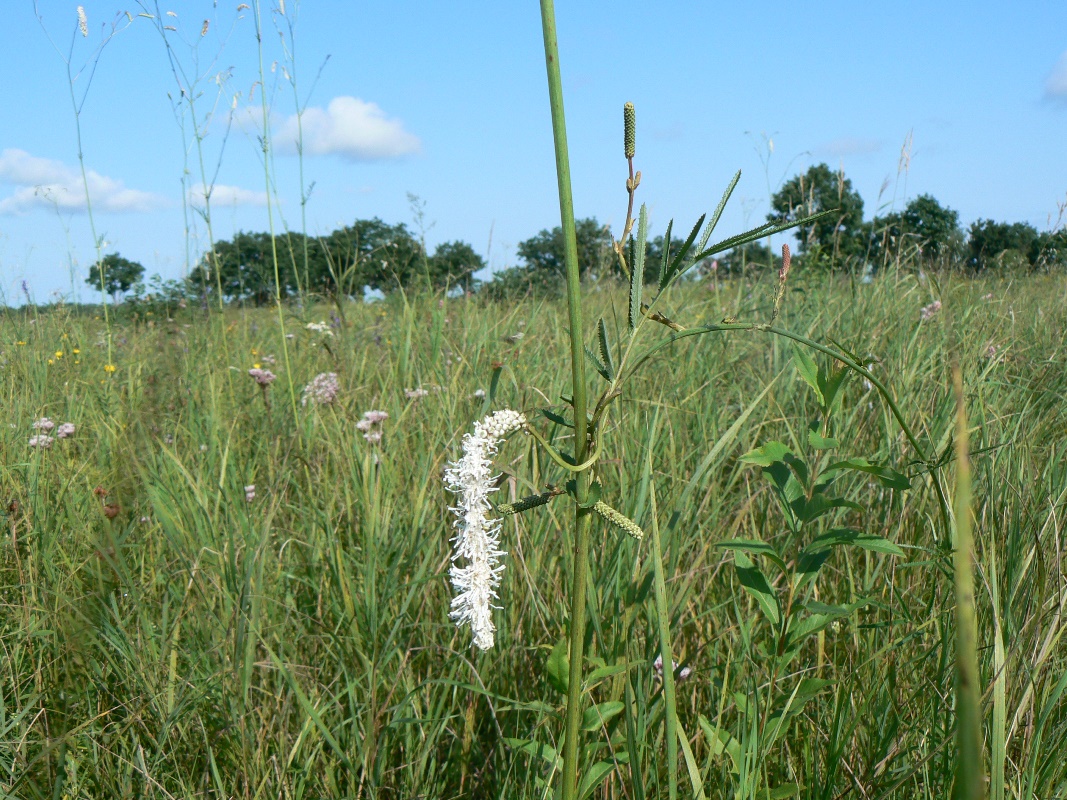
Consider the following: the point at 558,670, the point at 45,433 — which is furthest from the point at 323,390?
the point at 558,670

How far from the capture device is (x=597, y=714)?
986 millimetres

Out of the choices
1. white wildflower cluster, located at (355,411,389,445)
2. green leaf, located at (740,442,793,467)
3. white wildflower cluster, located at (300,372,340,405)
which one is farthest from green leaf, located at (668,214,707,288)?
white wildflower cluster, located at (300,372,340,405)

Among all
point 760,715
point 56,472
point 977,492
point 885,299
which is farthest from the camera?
point 885,299

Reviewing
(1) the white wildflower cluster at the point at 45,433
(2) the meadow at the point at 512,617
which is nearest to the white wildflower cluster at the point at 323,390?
(2) the meadow at the point at 512,617

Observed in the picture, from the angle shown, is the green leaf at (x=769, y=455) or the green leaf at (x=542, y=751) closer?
the green leaf at (x=542, y=751)

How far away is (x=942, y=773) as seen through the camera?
3.35 ft

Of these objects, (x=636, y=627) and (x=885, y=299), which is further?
(x=885, y=299)

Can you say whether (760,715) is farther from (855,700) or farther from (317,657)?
(317,657)

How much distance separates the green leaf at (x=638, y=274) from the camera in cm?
62

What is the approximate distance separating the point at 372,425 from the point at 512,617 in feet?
3.06

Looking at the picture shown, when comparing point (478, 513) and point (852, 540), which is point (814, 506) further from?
point (478, 513)

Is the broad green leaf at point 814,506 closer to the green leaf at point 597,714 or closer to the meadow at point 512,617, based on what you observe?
the meadow at point 512,617

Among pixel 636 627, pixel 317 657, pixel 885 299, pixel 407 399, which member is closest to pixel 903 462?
pixel 636 627

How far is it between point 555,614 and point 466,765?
0.32 metres
